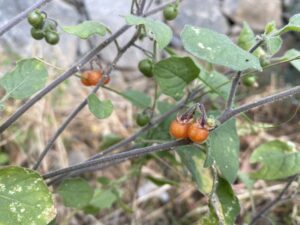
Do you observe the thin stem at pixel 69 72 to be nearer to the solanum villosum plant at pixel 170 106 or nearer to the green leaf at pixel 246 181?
the solanum villosum plant at pixel 170 106

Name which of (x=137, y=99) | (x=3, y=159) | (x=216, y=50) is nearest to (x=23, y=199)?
(x=216, y=50)

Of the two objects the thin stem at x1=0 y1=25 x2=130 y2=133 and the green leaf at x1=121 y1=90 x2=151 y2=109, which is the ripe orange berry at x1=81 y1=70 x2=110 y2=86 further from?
the green leaf at x1=121 y1=90 x2=151 y2=109

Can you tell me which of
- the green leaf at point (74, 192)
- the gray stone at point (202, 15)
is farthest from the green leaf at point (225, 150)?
the gray stone at point (202, 15)

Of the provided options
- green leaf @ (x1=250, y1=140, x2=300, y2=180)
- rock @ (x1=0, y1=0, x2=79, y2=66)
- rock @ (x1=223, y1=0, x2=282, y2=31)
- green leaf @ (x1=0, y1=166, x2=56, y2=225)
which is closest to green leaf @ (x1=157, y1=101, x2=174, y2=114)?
green leaf @ (x1=250, y1=140, x2=300, y2=180)

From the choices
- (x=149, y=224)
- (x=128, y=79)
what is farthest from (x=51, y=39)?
(x=128, y=79)

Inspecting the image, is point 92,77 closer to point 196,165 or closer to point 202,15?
point 196,165

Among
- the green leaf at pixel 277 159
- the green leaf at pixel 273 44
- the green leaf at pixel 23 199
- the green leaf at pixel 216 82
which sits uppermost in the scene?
the green leaf at pixel 273 44
